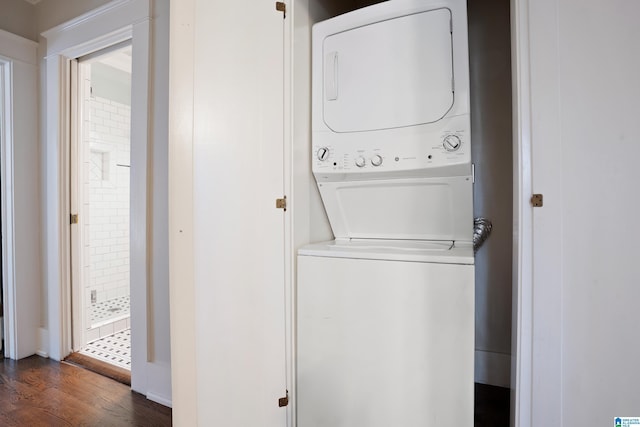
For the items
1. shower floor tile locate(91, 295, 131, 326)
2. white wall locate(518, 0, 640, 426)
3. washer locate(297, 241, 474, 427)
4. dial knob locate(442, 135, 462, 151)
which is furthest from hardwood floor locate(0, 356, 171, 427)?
dial knob locate(442, 135, 462, 151)

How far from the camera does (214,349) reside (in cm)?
123

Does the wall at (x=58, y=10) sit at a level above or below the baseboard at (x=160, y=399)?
above

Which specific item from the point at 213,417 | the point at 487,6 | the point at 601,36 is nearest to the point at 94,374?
the point at 213,417

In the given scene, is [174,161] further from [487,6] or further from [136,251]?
[487,6]

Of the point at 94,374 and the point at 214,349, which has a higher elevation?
the point at 214,349

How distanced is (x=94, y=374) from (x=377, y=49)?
281 centimetres

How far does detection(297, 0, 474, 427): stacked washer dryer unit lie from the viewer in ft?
3.66

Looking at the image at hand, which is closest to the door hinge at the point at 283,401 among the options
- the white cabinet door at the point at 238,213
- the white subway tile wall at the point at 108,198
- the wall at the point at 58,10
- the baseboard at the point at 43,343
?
the white cabinet door at the point at 238,213

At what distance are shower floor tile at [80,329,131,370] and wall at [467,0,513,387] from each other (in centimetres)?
256

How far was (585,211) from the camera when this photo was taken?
89 centimetres

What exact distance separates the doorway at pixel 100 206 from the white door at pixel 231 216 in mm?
1575

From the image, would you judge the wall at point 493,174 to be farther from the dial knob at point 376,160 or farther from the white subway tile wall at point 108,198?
the white subway tile wall at point 108,198

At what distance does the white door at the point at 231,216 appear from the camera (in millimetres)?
1199

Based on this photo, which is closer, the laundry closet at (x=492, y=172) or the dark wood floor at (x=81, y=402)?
the dark wood floor at (x=81, y=402)
